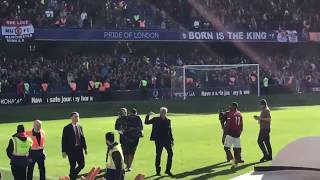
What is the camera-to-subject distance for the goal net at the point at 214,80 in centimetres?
4328

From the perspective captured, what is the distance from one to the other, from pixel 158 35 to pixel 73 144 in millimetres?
31527

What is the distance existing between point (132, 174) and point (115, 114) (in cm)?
1741

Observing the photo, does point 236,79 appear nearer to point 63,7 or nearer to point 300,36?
point 300,36

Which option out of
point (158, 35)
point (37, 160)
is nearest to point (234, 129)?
point (37, 160)

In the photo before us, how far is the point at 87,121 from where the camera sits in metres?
28.1

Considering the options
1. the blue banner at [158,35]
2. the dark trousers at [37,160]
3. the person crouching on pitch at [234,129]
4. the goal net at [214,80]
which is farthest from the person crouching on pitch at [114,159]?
the goal net at [214,80]

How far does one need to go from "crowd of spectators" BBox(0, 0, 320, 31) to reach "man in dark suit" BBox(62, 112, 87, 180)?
90.3 ft

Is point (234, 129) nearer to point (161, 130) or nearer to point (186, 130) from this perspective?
point (161, 130)

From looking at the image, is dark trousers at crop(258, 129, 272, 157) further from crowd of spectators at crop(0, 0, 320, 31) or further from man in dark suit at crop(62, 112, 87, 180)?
crowd of spectators at crop(0, 0, 320, 31)

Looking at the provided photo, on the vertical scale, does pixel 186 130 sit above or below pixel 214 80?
below

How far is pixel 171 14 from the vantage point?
160 ft

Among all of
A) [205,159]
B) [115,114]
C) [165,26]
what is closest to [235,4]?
[165,26]

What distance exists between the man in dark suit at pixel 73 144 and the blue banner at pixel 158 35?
27.0 m

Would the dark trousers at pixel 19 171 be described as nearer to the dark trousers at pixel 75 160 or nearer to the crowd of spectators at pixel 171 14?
the dark trousers at pixel 75 160
